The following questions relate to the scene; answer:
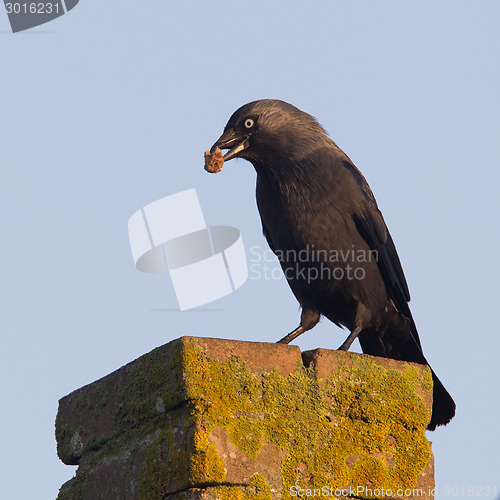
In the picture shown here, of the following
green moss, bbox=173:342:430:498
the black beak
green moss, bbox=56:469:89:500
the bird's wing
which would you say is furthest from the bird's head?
green moss, bbox=56:469:89:500

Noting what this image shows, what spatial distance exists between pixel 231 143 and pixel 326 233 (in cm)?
102

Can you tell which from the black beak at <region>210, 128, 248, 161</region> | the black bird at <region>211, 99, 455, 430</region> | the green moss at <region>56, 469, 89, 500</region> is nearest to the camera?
the green moss at <region>56, 469, 89, 500</region>

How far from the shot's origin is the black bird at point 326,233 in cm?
491

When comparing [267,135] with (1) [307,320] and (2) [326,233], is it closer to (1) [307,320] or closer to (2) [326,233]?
(2) [326,233]

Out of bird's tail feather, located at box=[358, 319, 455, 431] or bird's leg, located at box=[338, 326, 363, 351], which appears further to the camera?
bird's tail feather, located at box=[358, 319, 455, 431]

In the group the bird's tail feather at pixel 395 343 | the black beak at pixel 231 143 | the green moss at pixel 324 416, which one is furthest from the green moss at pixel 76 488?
the black beak at pixel 231 143

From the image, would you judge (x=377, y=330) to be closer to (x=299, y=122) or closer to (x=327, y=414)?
(x=299, y=122)

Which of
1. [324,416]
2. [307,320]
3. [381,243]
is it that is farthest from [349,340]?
[324,416]

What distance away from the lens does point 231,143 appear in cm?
545

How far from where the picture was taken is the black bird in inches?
193

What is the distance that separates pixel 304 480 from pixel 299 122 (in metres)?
3.03

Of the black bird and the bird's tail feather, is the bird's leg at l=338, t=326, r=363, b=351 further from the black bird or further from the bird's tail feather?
the bird's tail feather

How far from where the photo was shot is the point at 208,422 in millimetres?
3064

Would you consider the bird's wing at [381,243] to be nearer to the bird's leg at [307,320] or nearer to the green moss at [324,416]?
the bird's leg at [307,320]
